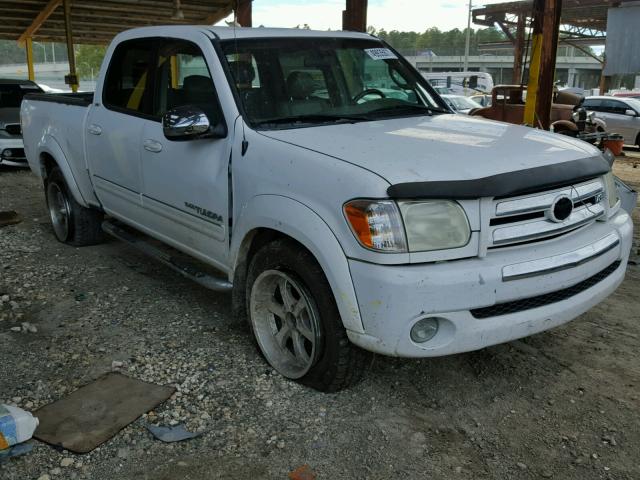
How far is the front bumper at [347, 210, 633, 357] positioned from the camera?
2480 millimetres

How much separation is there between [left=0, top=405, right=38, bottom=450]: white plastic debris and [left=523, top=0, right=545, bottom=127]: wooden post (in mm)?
A: 7917

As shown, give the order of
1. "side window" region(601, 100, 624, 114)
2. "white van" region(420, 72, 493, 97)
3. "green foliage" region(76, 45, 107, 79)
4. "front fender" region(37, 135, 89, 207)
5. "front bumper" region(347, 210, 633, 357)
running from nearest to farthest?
"front bumper" region(347, 210, 633, 357) → "front fender" region(37, 135, 89, 207) → "side window" region(601, 100, 624, 114) → "white van" region(420, 72, 493, 97) → "green foliage" region(76, 45, 107, 79)

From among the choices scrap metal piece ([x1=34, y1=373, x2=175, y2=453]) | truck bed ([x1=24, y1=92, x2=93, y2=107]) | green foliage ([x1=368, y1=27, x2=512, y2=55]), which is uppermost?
green foliage ([x1=368, y1=27, x2=512, y2=55])

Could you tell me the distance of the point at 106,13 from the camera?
1541 cm

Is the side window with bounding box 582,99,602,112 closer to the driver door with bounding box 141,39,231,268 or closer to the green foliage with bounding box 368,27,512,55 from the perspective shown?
the driver door with bounding box 141,39,231,268

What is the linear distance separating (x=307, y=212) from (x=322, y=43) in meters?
1.72

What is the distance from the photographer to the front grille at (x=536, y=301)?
8.65 ft

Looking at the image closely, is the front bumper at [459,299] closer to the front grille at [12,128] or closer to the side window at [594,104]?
the front grille at [12,128]

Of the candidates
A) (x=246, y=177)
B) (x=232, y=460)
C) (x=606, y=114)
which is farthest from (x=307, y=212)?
(x=606, y=114)

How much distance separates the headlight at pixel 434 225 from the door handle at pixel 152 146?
193 centimetres

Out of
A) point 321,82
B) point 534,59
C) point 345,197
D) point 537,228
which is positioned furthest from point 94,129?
point 534,59

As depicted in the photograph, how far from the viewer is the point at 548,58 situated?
30.4 feet

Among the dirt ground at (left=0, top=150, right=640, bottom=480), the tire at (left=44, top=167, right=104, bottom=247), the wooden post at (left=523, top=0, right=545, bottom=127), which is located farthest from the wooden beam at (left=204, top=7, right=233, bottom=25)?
the dirt ground at (left=0, top=150, right=640, bottom=480)

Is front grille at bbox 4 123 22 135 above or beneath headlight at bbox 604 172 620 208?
beneath
